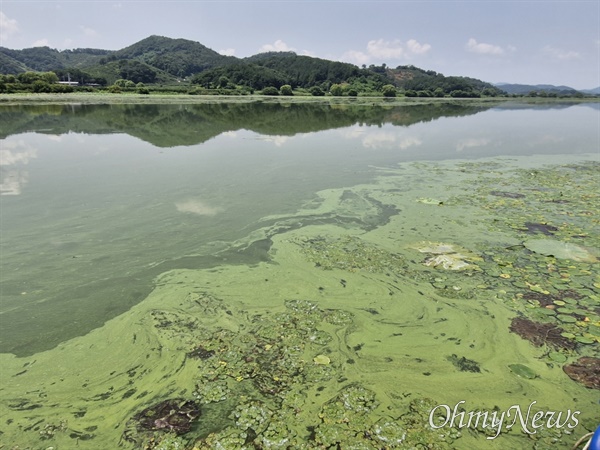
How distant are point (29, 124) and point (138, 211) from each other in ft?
60.0

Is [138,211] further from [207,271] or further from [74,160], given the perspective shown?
[74,160]

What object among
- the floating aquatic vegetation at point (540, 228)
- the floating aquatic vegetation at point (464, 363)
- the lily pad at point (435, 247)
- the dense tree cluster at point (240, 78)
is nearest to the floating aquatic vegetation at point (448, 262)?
the lily pad at point (435, 247)

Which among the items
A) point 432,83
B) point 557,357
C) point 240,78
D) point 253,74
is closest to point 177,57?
point 240,78

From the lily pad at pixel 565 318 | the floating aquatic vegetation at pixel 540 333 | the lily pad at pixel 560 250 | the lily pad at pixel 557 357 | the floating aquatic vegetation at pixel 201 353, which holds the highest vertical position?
the lily pad at pixel 560 250

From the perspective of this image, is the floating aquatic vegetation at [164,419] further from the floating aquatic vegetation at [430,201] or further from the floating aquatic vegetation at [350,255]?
the floating aquatic vegetation at [430,201]

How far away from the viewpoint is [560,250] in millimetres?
5590

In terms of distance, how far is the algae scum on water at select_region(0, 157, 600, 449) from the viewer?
2719 millimetres

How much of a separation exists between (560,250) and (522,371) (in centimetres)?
320

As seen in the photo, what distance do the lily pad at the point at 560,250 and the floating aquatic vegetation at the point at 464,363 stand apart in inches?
124

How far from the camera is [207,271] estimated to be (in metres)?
5.15

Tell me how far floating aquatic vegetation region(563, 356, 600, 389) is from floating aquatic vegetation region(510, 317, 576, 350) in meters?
0.21

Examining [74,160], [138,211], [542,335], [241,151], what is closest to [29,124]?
[74,160]

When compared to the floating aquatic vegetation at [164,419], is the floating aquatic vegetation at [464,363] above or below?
above

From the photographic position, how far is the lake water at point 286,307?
283cm
